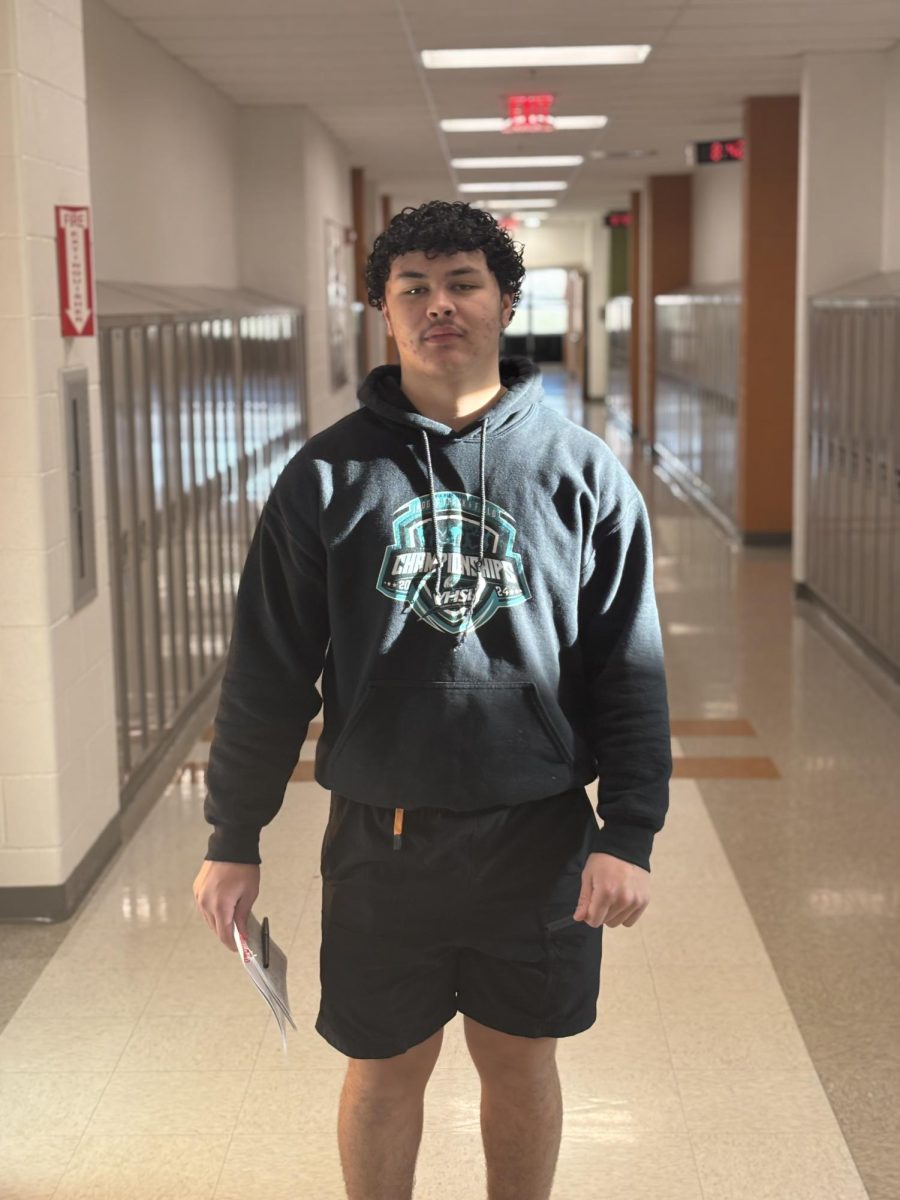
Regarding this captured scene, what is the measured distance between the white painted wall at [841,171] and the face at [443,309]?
6.94 meters

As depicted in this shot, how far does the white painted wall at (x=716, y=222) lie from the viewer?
1371 centimetres

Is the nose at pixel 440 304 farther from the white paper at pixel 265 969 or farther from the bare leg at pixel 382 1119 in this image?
the bare leg at pixel 382 1119

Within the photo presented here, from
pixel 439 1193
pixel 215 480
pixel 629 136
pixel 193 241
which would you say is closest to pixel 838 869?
pixel 439 1193

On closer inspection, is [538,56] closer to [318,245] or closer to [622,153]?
[318,245]

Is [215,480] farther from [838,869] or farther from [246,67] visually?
[838,869]

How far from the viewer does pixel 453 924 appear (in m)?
2.08

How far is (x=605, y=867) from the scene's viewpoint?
6.70 feet

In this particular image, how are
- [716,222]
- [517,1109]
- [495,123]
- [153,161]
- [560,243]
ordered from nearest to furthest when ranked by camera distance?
[517,1109], [153,161], [495,123], [716,222], [560,243]

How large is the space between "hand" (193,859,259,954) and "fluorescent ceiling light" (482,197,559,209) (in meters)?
18.2

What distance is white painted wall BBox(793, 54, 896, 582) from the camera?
27.5ft

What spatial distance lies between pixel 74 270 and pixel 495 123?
24.9 feet

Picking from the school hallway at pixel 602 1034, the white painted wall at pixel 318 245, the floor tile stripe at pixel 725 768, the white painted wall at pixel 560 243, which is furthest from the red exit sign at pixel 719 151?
the white painted wall at pixel 560 243

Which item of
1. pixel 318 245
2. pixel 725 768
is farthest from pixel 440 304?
pixel 318 245

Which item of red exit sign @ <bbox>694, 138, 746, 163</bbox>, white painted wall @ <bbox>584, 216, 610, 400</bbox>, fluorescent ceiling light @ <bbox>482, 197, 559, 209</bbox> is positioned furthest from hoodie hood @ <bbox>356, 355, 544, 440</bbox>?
white painted wall @ <bbox>584, 216, 610, 400</bbox>
